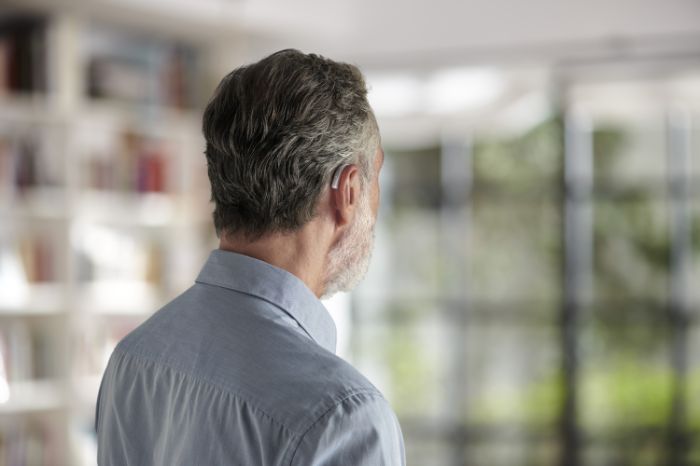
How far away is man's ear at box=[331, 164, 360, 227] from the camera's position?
1161mm

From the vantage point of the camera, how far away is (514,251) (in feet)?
21.4

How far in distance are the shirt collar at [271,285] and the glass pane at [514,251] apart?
526 cm

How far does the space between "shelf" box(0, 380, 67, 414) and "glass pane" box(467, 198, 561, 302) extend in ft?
10.4

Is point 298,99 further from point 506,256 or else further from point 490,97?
point 506,256

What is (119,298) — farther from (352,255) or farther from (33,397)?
(352,255)

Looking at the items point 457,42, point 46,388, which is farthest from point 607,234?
point 46,388

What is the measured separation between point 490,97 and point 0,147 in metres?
2.39

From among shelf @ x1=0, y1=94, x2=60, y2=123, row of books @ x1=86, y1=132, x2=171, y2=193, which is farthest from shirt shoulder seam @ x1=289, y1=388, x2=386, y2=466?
row of books @ x1=86, y1=132, x2=171, y2=193

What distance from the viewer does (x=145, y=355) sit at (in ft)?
3.80

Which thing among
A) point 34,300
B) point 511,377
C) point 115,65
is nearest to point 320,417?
point 34,300

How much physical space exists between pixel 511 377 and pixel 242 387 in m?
5.76

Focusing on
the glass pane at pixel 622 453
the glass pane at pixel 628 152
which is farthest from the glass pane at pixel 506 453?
the glass pane at pixel 628 152

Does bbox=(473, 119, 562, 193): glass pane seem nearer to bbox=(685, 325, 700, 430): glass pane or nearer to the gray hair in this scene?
bbox=(685, 325, 700, 430): glass pane

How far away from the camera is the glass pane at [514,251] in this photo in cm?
629
